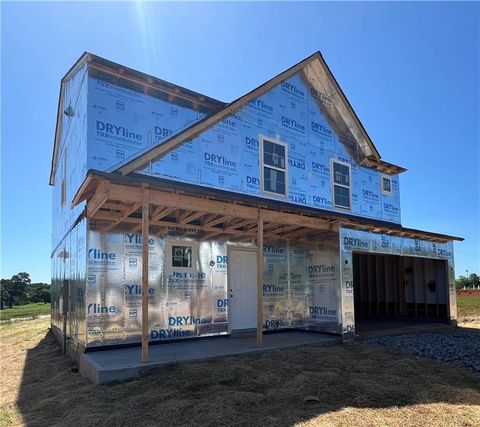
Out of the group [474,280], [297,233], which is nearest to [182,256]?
[297,233]

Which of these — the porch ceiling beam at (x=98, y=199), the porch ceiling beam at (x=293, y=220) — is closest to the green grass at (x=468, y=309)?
the porch ceiling beam at (x=293, y=220)

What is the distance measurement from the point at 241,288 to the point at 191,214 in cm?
351

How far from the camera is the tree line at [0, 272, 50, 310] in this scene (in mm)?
43219

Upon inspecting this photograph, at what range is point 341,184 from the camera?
14.6 m

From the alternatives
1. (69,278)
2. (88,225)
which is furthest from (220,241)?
(69,278)

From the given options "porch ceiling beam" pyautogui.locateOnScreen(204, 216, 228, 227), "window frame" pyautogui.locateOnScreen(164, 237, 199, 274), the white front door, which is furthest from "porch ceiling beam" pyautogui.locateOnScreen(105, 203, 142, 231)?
the white front door

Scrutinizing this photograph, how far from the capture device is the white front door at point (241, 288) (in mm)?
11641

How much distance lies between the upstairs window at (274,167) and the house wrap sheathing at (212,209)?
4 cm

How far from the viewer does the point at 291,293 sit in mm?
12594

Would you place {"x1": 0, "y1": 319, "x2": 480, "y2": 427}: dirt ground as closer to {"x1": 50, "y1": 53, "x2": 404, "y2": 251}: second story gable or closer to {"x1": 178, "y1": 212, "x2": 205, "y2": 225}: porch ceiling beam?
{"x1": 178, "y1": 212, "x2": 205, "y2": 225}: porch ceiling beam

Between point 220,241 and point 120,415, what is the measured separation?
6601mm

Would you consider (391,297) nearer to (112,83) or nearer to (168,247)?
(168,247)

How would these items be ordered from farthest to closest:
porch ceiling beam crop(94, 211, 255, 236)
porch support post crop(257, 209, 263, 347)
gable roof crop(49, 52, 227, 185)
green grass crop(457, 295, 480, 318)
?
1. green grass crop(457, 295, 480, 318)
2. gable roof crop(49, 52, 227, 185)
3. porch ceiling beam crop(94, 211, 255, 236)
4. porch support post crop(257, 209, 263, 347)

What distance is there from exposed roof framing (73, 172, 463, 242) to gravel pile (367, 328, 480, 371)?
312 centimetres
